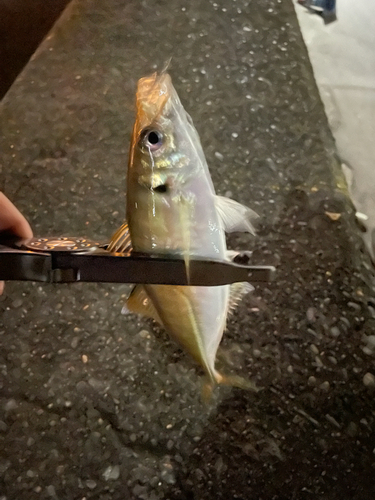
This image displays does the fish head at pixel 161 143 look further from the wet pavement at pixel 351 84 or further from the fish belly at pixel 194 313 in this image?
the wet pavement at pixel 351 84

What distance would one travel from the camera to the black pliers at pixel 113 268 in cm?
73

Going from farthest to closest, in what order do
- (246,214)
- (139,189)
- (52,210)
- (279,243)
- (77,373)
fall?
(52,210) < (279,243) < (77,373) < (246,214) < (139,189)

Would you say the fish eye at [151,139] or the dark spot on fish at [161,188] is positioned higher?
the fish eye at [151,139]

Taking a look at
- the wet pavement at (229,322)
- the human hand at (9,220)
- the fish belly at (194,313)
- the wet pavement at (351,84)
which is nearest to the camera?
the fish belly at (194,313)

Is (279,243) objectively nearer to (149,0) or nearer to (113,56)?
(113,56)

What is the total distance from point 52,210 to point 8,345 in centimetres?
51

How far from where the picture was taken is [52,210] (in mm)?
1650

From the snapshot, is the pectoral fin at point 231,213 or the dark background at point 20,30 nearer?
the pectoral fin at point 231,213

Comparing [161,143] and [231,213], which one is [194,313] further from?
[161,143]

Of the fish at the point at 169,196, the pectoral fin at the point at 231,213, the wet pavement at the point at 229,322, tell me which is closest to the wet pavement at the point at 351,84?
the wet pavement at the point at 229,322

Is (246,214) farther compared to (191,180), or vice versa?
(246,214)

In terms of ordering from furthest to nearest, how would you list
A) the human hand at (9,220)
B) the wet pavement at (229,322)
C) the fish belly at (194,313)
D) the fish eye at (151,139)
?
the wet pavement at (229,322) → the human hand at (9,220) → the fish belly at (194,313) → the fish eye at (151,139)

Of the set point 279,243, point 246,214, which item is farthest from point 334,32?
point 246,214

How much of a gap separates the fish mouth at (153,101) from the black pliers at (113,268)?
0.75ft
